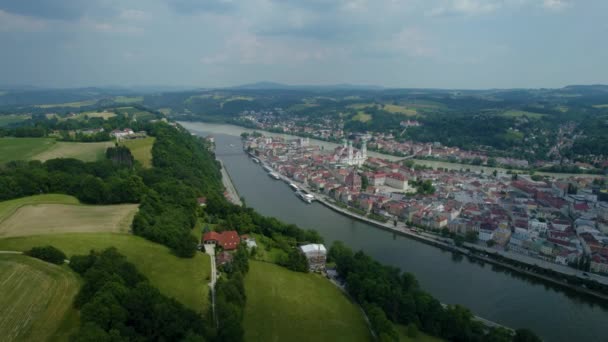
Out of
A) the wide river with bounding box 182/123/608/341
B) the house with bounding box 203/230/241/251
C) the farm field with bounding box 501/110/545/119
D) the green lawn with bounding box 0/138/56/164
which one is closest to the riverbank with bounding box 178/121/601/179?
the wide river with bounding box 182/123/608/341

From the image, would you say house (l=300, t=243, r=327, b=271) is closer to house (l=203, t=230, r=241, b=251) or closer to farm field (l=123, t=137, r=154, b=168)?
house (l=203, t=230, r=241, b=251)

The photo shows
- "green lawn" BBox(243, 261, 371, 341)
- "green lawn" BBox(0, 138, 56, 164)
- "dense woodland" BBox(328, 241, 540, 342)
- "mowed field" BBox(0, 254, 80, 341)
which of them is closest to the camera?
"mowed field" BBox(0, 254, 80, 341)

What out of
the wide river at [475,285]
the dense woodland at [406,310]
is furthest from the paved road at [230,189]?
the dense woodland at [406,310]

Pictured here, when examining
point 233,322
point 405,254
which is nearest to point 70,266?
point 233,322

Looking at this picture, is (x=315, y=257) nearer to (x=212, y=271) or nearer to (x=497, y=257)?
(x=212, y=271)

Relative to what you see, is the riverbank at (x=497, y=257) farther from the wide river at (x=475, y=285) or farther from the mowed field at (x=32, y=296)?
the mowed field at (x=32, y=296)

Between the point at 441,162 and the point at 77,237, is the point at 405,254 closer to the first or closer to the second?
Result: the point at 77,237

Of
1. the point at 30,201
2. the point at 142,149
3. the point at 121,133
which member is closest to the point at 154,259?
the point at 30,201
